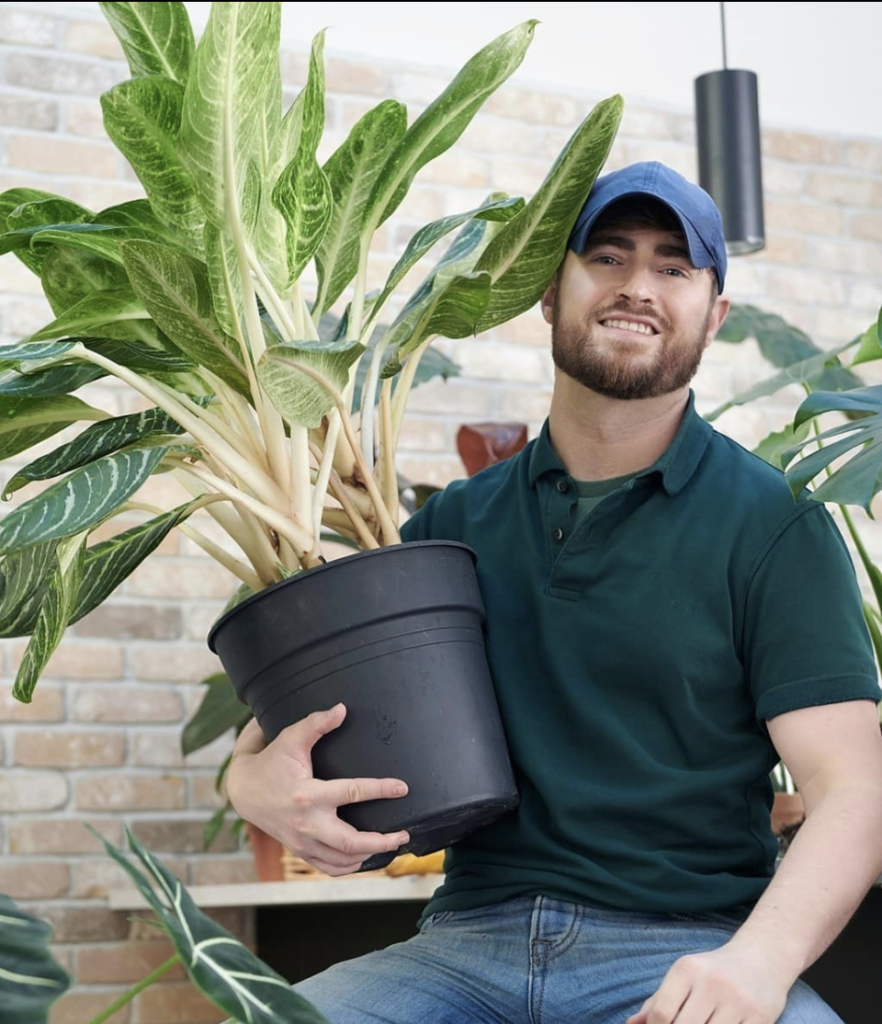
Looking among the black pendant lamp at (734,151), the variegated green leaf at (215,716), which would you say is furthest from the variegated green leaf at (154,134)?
the black pendant lamp at (734,151)

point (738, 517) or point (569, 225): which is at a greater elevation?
point (569, 225)

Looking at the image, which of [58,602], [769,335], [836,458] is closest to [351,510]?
[58,602]

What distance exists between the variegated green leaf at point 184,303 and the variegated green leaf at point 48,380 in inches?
3.5

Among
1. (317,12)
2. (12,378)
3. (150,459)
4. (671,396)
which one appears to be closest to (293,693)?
(150,459)

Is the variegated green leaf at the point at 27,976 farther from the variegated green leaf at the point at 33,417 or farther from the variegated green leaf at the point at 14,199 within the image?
the variegated green leaf at the point at 14,199

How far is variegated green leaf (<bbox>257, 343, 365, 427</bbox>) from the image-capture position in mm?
1087

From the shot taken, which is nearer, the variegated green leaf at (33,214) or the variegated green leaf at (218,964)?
the variegated green leaf at (218,964)

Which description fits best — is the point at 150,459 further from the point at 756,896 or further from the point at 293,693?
the point at 756,896

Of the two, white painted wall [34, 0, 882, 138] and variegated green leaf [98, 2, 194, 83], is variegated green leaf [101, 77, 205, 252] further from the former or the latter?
white painted wall [34, 0, 882, 138]

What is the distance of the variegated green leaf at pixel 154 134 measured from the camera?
1.10 metres

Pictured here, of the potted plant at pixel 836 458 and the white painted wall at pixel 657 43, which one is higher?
the white painted wall at pixel 657 43

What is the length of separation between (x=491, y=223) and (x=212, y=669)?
128 cm

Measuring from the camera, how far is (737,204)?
224 cm

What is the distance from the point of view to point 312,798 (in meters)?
1.18
